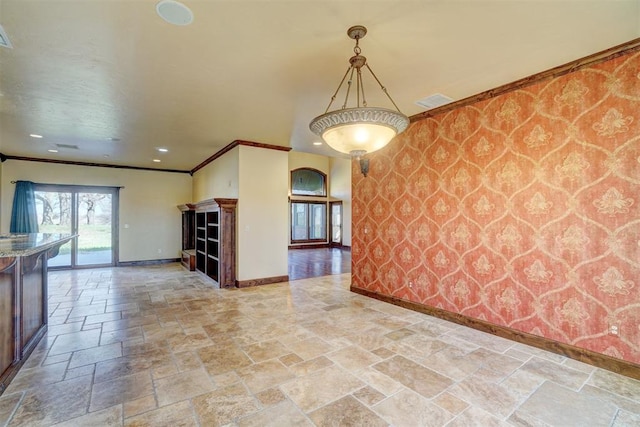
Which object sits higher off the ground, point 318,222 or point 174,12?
point 174,12

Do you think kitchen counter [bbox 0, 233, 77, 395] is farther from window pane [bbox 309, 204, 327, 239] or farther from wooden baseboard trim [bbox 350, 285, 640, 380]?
window pane [bbox 309, 204, 327, 239]

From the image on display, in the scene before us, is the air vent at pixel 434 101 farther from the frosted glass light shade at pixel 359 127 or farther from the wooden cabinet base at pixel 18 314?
the wooden cabinet base at pixel 18 314

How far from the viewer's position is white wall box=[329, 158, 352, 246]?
1232 centimetres

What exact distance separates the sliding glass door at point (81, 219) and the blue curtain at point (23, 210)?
0.96 feet

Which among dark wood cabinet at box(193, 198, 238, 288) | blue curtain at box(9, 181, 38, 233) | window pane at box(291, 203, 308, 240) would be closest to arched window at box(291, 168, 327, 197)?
window pane at box(291, 203, 308, 240)

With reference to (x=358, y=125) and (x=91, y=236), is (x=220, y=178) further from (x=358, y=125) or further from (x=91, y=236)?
(x=358, y=125)

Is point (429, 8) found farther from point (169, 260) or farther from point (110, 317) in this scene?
point (169, 260)

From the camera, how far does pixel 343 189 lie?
41.3ft

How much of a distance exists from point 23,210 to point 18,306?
6094mm

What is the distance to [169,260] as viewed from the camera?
9.05 meters

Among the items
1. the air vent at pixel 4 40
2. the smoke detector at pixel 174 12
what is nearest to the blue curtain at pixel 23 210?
the air vent at pixel 4 40

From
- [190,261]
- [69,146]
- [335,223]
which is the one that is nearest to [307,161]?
[335,223]

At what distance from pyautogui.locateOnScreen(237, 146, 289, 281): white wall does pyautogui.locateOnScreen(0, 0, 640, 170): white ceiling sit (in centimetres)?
164

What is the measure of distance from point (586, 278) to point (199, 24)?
4.04 m
